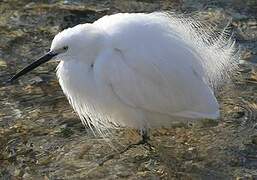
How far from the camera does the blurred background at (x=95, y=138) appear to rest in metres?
3.76

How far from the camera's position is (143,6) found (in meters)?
5.86

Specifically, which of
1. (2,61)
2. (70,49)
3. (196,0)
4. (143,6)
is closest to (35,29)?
(2,61)

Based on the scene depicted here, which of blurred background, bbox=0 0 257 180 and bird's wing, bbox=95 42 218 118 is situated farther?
blurred background, bbox=0 0 257 180

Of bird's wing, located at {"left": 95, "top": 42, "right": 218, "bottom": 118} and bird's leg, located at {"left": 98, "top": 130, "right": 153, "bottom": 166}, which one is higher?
bird's wing, located at {"left": 95, "top": 42, "right": 218, "bottom": 118}

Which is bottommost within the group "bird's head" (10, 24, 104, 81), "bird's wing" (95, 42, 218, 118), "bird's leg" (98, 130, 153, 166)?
"bird's leg" (98, 130, 153, 166)

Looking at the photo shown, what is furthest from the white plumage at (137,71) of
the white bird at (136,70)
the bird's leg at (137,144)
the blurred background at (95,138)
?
the blurred background at (95,138)

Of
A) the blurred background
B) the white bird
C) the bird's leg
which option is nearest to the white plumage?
the white bird

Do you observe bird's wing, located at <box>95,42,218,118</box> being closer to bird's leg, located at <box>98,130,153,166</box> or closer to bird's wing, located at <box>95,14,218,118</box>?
bird's wing, located at <box>95,14,218,118</box>

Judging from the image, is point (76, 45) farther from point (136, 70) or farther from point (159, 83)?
point (159, 83)

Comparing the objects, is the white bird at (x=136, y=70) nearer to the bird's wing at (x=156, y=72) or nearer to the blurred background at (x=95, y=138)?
the bird's wing at (x=156, y=72)

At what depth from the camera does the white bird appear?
360 centimetres

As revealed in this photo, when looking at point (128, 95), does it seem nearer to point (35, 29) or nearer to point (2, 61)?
point (2, 61)

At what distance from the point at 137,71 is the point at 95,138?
0.69 metres

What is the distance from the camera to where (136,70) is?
3613mm
